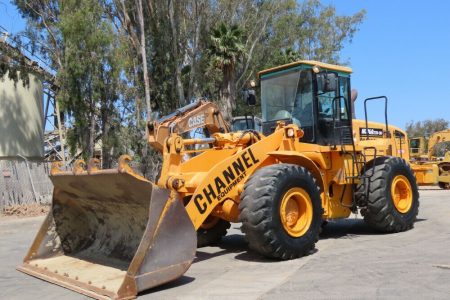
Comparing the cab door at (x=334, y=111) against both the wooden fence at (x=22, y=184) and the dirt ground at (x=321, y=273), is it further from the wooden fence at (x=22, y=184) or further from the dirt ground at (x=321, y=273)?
the wooden fence at (x=22, y=184)

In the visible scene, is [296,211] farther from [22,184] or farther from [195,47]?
[195,47]

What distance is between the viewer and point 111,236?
7.25 metres

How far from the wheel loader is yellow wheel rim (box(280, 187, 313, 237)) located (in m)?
0.02

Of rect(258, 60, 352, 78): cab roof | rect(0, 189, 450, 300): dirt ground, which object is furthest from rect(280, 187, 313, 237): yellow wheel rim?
rect(258, 60, 352, 78): cab roof

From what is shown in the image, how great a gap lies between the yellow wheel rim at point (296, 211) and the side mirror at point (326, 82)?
2104 mm

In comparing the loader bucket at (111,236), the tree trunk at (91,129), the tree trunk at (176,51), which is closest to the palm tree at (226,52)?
the tree trunk at (176,51)

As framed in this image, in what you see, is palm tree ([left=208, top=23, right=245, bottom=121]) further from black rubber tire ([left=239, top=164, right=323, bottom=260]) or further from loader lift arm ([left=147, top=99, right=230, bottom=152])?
black rubber tire ([left=239, top=164, right=323, bottom=260])

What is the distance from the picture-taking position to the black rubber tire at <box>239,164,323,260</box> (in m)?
6.69

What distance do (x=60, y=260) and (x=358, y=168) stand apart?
17.1 feet

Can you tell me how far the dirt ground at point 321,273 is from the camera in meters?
5.37

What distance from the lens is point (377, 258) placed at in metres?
6.91

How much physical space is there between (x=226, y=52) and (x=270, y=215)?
83.2ft

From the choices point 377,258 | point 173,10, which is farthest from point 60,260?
point 173,10

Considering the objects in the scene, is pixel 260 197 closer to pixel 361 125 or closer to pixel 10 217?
pixel 361 125
